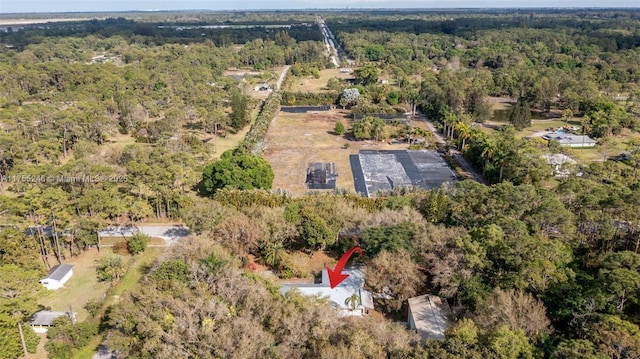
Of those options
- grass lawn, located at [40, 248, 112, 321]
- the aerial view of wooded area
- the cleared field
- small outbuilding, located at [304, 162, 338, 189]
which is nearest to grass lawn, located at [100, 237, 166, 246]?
the aerial view of wooded area

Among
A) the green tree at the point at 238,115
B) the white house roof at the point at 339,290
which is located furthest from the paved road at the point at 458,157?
the green tree at the point at 238,115

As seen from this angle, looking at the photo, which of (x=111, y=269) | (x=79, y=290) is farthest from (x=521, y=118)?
(x=79, y=290)

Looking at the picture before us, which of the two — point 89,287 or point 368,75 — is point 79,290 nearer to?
point 89,287

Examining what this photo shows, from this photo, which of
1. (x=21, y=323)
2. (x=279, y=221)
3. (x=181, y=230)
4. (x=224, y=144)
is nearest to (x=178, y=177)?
(x=181, y=230)

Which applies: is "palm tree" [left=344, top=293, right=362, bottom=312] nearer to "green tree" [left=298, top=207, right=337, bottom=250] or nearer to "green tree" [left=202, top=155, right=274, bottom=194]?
"green tree" [left=298, top=207, right=337, bottom=250]

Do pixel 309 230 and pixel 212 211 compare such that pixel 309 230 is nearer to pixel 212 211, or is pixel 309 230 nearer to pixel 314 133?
pixel 212 211

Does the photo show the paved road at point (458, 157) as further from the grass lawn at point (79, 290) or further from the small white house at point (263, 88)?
the small white house at point (263, 88)
